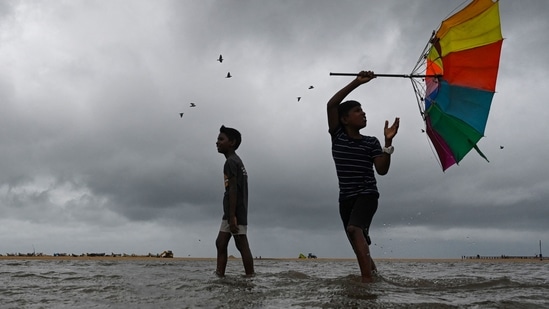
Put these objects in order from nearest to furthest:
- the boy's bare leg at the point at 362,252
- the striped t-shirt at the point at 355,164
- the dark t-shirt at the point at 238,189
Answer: the boy's bare leg at the point at 362,252
the striped t-shirt at the point at 355,164
the dark t-shirt at the point at 238,189

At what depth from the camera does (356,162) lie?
616cm

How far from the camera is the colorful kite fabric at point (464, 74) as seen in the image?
646 centimetres

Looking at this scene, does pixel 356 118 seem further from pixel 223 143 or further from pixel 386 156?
pixel 223 143

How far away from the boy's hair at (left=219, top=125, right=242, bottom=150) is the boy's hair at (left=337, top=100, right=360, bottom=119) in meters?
2.26

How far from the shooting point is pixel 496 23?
21.4ft

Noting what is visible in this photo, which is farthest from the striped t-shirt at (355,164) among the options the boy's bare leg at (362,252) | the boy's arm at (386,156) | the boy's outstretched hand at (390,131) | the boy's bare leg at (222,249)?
the boy's bare leg at (222,249)

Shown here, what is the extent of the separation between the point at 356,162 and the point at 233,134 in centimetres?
262

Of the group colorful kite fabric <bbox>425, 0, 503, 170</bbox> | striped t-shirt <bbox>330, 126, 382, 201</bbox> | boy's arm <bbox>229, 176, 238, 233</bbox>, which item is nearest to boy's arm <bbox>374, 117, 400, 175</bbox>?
striped t-shirt <bbox>330, 126, 382, 201</bbox>

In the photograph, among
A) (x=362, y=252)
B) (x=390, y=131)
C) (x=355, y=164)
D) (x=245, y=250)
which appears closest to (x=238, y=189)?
(x=245, y=250)

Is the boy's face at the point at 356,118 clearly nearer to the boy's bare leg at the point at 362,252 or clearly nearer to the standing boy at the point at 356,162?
the standing boy at the point at 356,162

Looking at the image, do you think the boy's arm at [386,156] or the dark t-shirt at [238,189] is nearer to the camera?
the boy's arm at [386,156]

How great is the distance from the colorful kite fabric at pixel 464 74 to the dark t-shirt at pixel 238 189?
10.0ft

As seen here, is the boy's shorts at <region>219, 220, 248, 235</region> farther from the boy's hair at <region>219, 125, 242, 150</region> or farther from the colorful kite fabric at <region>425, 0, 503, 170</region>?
the colorful kite fabric at <region>425, 0, 503, 170</region>

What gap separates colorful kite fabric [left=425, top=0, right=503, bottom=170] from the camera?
6465 mm
